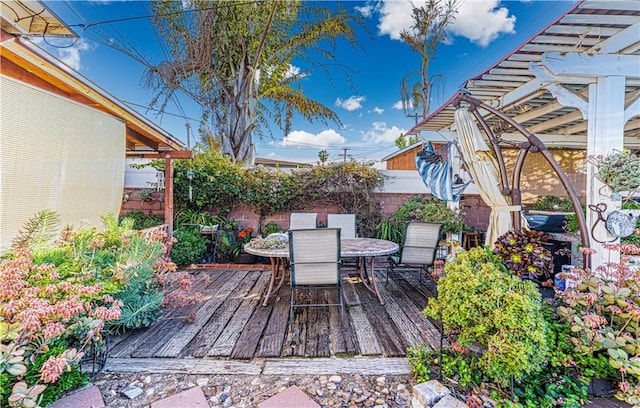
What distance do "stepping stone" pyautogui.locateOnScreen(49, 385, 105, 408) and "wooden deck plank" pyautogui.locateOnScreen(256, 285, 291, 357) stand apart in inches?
42.0

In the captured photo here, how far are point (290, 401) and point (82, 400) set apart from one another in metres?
1.34

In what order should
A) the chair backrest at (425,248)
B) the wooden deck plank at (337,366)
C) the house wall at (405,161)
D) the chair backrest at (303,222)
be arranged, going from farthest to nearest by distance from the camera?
the house wall at (405,161)
the chair backrest at (303,222)
the chair backrest at (425,248)
the wooden deck plank at (337,366)

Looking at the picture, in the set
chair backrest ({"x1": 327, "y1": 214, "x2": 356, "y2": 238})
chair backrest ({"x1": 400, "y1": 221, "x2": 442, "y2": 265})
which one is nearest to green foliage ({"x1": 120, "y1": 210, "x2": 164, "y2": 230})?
chair backrest ({"x1": 327, "y1": 214, "x2": 356, "y2": 238})

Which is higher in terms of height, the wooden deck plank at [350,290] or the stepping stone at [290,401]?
the wooden deck plank at [350,290]

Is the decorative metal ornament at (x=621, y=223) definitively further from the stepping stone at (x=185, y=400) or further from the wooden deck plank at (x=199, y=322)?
the wooden deck plank at (x=199, y=322)

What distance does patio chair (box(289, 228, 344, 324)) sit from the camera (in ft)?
9.91

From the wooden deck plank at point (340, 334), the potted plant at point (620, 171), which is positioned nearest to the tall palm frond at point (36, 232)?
the wooden deck plank at point (340, 334)

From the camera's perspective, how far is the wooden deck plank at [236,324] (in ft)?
8.03

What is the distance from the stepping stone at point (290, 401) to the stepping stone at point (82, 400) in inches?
41.5

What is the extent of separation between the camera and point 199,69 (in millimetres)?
8008

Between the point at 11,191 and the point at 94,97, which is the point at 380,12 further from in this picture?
the point at 11,191

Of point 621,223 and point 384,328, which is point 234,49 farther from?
point 621,223

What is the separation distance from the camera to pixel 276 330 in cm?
281

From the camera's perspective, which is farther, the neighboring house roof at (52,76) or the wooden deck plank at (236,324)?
the wooden deck plank at (236,324)
